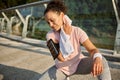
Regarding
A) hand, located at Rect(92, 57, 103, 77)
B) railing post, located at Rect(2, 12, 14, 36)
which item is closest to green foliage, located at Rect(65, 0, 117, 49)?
hand, located at Rect(92, 57, 103, 77)

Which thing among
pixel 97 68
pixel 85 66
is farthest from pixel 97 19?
pixel 97 68

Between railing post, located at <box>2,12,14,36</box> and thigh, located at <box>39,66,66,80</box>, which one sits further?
railing post, located at <box>2,12,14,36</box>

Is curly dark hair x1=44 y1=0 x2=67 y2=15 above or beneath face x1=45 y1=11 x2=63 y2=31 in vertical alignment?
above

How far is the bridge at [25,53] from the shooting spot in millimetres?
4996

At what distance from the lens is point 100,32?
5.90 metres

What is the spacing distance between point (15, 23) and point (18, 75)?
13.2 ft

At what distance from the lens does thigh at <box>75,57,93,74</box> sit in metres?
3.13

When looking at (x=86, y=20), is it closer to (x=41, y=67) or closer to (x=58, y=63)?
(x=41, y=67)

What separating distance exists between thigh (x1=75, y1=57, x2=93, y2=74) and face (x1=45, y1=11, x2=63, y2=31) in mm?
396

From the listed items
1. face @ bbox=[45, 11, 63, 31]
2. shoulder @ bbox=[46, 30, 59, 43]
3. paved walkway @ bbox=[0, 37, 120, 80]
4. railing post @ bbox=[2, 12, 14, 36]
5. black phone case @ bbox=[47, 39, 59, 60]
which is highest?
face @ bbox=[45, 11, 63, 31]

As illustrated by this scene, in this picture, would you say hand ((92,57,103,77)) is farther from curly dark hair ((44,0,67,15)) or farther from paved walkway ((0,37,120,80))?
paved walkway ((0,37,120,80))

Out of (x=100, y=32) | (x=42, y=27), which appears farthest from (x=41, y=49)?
(x=100, y=32)

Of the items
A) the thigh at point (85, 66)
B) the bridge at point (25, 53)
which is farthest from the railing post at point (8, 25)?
the thigh at point (85, 66)

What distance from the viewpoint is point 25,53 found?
21.5ft
